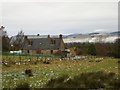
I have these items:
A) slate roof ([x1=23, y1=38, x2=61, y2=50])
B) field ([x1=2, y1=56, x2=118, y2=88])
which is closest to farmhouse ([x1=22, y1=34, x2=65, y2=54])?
slate roof ([x1=23, y1=38, x2=61, y2=50])

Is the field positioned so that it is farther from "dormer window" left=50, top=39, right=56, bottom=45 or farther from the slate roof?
"dormer window" left=50, top=39, right=56, bottom=45

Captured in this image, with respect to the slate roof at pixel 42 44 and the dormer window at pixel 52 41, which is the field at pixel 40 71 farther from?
the dormer window at pixel 52 41

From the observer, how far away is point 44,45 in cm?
8025

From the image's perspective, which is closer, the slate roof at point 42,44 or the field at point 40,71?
the field at point 40,71

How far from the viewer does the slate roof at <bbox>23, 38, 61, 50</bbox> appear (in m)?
79.0

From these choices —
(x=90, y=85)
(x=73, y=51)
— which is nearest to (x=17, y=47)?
(x=73, y=51)

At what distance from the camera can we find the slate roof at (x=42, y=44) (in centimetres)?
7904

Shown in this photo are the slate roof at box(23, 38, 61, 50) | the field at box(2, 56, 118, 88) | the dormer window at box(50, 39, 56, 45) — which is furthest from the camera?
the dormer window at box(50, 39, 56, 45)

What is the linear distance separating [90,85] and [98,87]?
0.58 metres

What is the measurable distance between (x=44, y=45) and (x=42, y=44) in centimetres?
77

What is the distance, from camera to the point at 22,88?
48.6 feet

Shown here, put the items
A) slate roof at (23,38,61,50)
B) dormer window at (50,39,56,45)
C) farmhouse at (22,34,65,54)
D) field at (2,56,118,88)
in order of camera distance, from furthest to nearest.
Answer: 1. dormer window at (50,39,56,45)
2. slate roof at (23,38,61,50)
3. farmhouse at (22,34,65,54)
4. field at (2,56,118,88)

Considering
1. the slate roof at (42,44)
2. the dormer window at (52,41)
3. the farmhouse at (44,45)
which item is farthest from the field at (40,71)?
the dormer window at (52,41)

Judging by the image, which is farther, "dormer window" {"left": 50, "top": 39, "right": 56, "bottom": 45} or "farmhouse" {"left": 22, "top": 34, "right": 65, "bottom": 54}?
"dormer window" {"left": 50, "top": 39, "right": 56, "bottom": 45}
